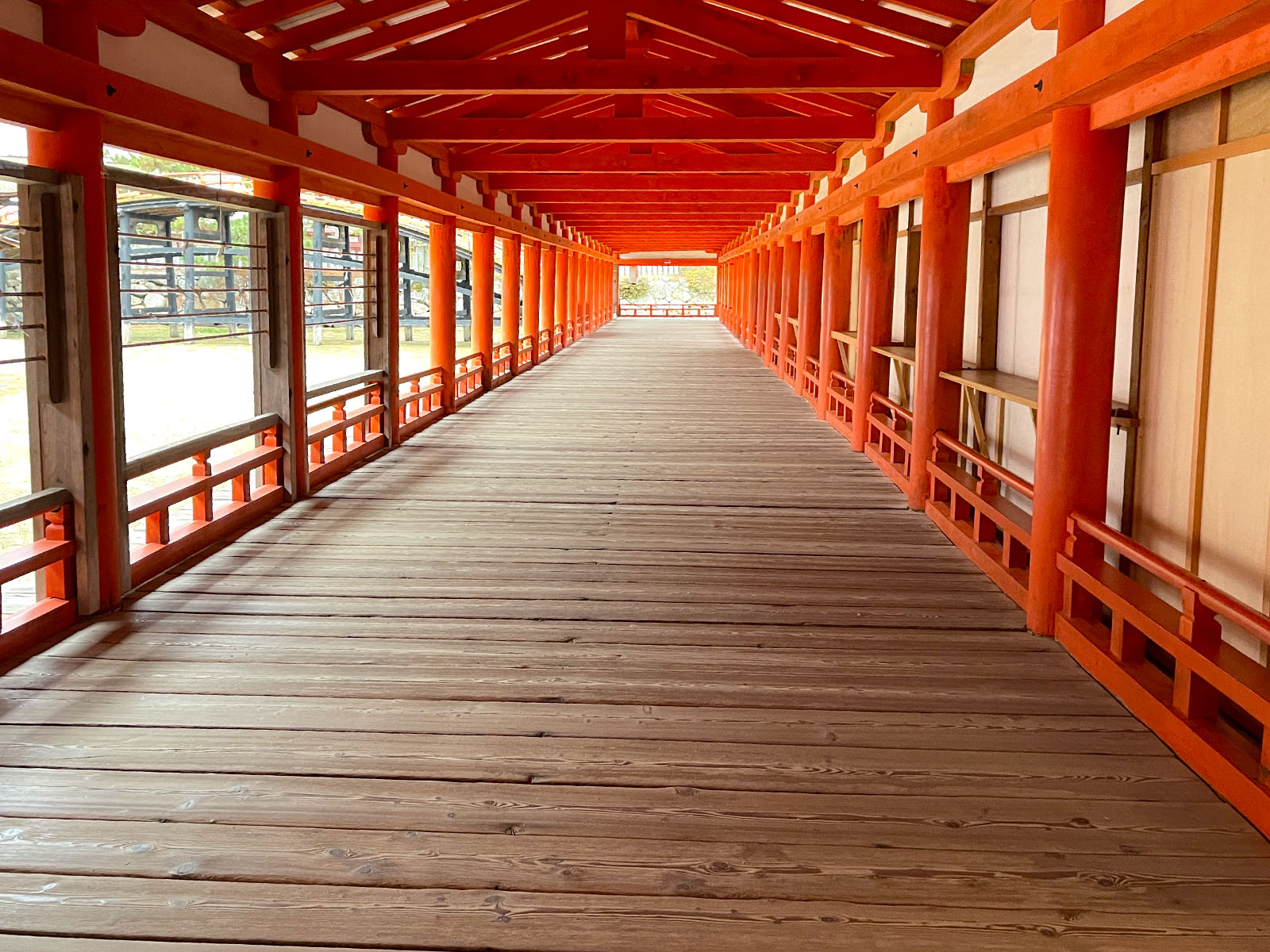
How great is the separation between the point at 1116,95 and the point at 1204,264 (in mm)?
632

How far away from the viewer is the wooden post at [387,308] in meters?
8.03

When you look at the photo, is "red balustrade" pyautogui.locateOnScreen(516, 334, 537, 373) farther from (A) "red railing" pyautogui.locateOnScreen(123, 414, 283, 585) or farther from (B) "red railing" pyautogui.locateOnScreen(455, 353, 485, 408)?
(A) "red railing" pyautogui.locateOnScreen(123, 414, 283, 585)

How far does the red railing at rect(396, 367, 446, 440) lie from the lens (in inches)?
351

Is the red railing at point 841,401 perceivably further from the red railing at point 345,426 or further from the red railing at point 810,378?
the red railing at point 345,426

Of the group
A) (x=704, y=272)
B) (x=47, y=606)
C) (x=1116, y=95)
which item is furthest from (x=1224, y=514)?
(x=704, y=272)

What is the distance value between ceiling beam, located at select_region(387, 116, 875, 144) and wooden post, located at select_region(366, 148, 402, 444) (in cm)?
40

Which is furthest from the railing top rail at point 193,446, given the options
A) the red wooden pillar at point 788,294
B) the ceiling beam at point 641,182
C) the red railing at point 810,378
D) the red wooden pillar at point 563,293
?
the red wooden pillar at point 563,293

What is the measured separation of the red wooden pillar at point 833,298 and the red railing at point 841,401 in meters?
0.06

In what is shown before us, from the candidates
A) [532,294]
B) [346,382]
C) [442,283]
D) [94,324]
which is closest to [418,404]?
[442,283]

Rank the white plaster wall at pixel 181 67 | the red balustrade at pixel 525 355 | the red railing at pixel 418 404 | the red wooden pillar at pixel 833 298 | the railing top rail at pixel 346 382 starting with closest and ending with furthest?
the white plaster wall at pixel 181 67 → the railing top rail at pixel 346 382 → the red railing at pixel 418 404 → the red wooden pillar at pixel 833 298 → the red balustrade at pixel 525 355

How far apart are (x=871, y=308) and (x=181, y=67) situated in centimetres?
513

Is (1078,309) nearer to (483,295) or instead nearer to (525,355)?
(483,295)

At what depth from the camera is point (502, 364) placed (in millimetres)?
13758

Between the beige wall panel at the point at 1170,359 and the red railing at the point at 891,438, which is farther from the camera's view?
the red railing at the point at 891,438
